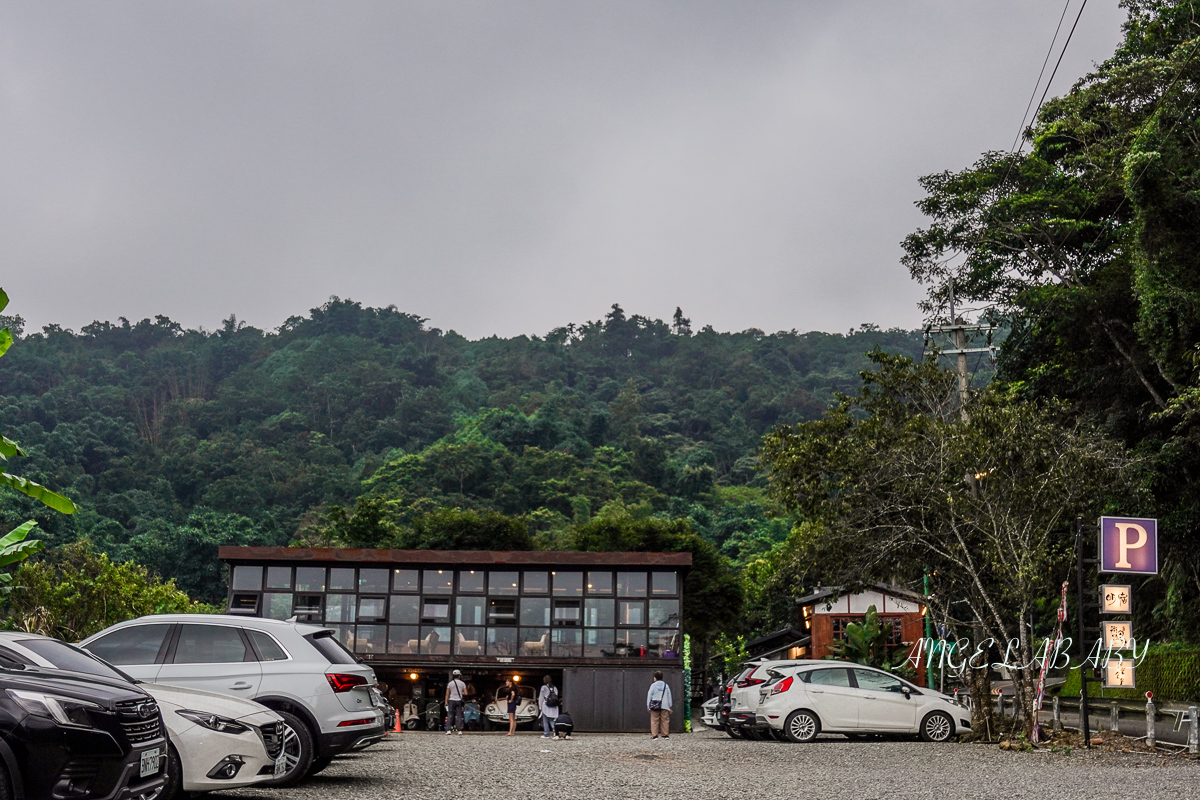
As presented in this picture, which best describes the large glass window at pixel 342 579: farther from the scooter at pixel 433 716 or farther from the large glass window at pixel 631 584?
the large glass window at pixel 631 584

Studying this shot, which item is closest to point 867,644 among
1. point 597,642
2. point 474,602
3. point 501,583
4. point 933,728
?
point 597,642

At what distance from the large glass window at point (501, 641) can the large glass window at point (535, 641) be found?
232 millimetres

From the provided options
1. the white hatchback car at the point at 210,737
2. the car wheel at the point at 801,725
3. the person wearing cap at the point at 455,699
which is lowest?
the person wearing cap at the point at 455,699

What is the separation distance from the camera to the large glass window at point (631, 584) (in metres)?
28.7

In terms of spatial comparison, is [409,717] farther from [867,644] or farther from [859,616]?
[859,616]

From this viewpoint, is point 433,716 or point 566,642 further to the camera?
point 566,642

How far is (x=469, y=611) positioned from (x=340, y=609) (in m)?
3.29

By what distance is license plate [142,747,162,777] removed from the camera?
21.0 ft

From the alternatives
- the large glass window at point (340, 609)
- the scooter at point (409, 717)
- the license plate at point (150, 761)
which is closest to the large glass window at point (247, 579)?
the large glass window at point (340, 609)

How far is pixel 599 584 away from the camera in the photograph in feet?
94.4

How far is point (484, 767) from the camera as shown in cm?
1209

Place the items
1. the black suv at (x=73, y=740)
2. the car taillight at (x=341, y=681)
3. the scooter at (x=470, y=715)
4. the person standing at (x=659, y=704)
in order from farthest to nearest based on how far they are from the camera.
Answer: the scooter at (x=470, y=715)
the person standing at (x=659, y=704)
the car taillight at (x=341, y=681)
the black suv at (x=73, y=740)

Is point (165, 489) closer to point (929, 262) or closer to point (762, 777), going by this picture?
point (929, 262)

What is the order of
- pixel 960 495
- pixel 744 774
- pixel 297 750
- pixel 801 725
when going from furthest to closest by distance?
pixel 801 725
pixel 960 495
pixel 744 774
pixel 297 750
